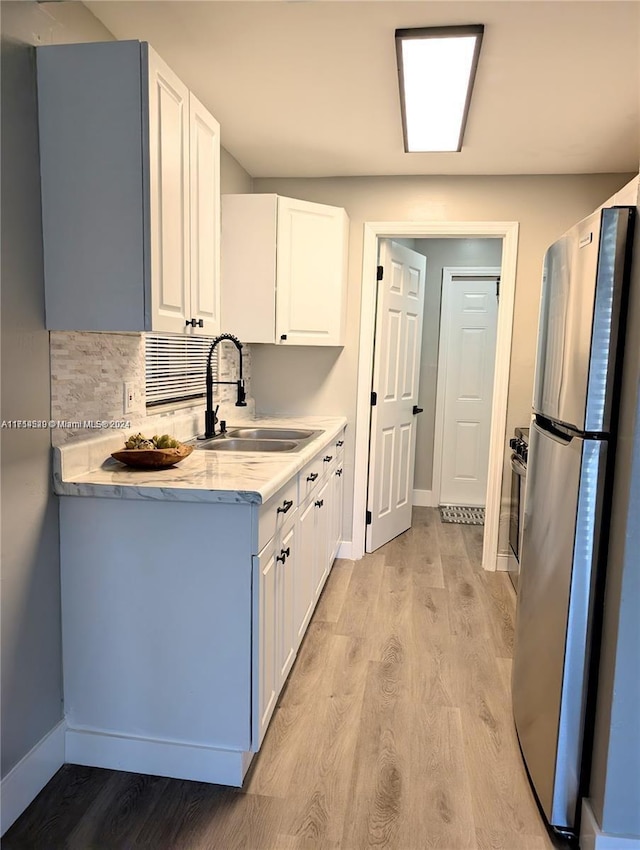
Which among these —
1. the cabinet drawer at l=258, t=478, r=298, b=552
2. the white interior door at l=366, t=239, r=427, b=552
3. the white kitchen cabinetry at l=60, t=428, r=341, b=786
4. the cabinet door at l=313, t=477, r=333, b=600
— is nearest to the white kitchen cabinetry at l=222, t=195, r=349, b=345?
the white interior door at l=366, t=239, r=427, b=552

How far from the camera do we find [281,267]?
3293 millimetres

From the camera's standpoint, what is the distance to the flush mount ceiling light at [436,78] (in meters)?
2.02

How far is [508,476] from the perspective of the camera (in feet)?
12.3

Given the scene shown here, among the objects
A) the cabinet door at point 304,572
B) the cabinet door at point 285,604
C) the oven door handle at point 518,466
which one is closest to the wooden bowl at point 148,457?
the cabinet door at point 285,604

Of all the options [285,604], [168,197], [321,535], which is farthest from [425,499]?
[168,197]

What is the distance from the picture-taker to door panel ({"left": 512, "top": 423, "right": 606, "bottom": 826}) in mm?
1588

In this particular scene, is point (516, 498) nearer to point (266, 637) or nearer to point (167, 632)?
point (266, 637)

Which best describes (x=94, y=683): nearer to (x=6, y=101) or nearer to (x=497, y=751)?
(x=497, y=751)

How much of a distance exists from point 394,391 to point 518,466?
1.05m

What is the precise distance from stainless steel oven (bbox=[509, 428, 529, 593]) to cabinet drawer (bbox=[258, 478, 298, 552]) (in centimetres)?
162

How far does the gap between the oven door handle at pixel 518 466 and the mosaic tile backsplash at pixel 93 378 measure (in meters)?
2.03

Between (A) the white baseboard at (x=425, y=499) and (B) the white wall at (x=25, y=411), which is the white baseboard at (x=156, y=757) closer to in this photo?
(B) the white wall at (x=25, y=411)

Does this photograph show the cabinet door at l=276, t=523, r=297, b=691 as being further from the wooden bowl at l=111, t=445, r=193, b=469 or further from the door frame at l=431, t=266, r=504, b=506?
the door frame at l=431, t=266, r=504, b=506

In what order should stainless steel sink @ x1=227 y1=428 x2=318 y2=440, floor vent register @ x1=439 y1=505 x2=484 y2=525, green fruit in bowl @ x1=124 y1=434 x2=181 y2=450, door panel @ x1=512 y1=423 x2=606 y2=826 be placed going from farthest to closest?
floor vent register @ x1=439 y1=505 x2=484 y2=525
stainless steel sink @ x1=227 y1=428 x2=318 y2=440
green fruit in bowl @ x1=124 y1=434 x2=181 y2=450
door panel @ x1=512 y1=423 x2=606 y2=826
